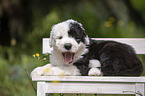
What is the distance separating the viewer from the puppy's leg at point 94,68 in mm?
2225

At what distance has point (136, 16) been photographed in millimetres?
5164

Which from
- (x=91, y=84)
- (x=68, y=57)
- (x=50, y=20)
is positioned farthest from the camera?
(x=50, y=20)

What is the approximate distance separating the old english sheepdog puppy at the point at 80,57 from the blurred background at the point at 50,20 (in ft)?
5.93

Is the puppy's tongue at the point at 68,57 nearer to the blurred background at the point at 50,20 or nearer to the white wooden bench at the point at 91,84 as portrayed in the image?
the white wooden bench at the point at 91,84

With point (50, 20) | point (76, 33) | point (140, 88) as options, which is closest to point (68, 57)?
point (76, 33)

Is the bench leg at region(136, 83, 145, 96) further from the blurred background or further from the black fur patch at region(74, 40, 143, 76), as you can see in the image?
the blurred background

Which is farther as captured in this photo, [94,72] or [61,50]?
[94,72]

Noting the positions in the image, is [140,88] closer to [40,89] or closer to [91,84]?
[91,84]

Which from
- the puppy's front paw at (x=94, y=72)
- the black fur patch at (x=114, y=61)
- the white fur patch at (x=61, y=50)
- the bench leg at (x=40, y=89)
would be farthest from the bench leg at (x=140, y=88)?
the bench leg at (x=40, y=89)

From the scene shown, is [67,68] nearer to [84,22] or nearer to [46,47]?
[46,47]

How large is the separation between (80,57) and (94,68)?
166 mm

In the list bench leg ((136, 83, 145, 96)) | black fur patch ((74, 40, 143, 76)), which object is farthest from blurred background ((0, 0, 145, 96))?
bench leg ((136, 83, 145, 96))

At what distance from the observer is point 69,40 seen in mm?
2105

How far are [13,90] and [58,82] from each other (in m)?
1.54
